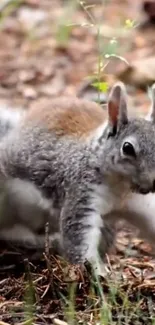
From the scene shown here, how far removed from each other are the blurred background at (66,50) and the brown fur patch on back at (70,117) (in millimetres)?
1268

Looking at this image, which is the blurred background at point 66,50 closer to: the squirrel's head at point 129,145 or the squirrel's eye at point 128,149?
the squirrel's head at point 129,145

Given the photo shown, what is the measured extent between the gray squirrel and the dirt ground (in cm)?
16

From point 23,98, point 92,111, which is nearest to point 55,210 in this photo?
point 92,111

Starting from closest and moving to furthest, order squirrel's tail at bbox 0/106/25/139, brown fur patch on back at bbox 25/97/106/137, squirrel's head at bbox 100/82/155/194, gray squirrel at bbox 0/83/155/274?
1. squirrel's head at bbox 100/82/155/194
2. gray squirrel at bbox 0/83/155/274
3. brown fur patch on back at bbox 25/97/106/137
4. squirrel's tail at bbox 0/106/25/139

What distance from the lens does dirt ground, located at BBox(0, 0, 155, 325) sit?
4.17 meters

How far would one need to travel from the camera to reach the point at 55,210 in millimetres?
4938

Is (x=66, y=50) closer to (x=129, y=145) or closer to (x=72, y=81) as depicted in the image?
(x=72, y=81)

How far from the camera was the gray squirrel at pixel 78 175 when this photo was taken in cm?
461

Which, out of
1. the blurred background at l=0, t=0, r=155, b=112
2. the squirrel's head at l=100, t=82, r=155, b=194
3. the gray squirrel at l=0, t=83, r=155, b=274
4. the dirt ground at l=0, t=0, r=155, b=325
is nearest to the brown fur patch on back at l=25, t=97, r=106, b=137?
the gray squirrel at l=0, t=83, r=155, b=274

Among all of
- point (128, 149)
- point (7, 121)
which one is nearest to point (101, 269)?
point (128, 149)

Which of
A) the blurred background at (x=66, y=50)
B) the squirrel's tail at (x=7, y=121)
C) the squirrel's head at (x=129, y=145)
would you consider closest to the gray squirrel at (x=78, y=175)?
the squirrel's head at (x=129, y=145)

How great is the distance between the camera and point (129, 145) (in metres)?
4.57

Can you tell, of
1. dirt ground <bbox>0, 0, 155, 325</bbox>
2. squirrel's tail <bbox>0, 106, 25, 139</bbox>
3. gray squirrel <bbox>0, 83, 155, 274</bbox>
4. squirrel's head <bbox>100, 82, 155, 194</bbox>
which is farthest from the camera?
squirrel's tail <bbox>0, 106, 25, 139</bbox>

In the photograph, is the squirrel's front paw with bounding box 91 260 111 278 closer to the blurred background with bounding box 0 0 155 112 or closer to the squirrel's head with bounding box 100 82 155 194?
the squirrel's head with bounding box 100 82 155 194
